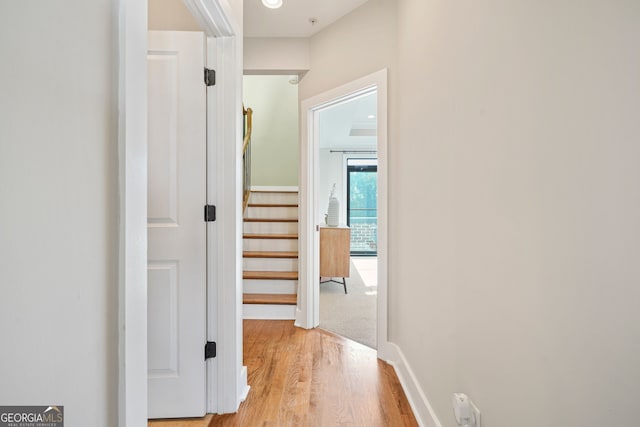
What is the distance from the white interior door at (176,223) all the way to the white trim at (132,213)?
865mm

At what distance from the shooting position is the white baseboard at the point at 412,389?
1.52m

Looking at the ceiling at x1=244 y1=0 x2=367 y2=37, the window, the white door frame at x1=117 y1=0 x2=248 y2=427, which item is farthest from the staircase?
the window

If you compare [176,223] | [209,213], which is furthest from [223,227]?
[176,223]

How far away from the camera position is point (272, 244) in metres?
3.77

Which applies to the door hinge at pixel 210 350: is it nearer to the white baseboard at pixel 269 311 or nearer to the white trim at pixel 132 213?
the white trim at pixel 132 213

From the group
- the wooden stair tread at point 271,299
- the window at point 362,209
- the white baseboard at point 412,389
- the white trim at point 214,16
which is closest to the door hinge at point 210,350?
the white baseboard at point 412,389

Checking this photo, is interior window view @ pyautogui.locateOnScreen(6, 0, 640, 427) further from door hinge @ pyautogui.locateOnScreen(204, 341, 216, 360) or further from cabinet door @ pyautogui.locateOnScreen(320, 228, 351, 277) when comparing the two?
cabinet door @ pyautogui.locateOnScreen(320, 228, 351, 277)

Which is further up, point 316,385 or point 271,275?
point 271,275

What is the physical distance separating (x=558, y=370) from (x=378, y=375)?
61.0 inches

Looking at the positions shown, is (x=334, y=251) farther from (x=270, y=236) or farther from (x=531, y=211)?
(x=531, y=211)

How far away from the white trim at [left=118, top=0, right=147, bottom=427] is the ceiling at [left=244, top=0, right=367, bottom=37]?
1941mm

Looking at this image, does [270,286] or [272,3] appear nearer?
[272,3]

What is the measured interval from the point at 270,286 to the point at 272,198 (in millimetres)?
1602
